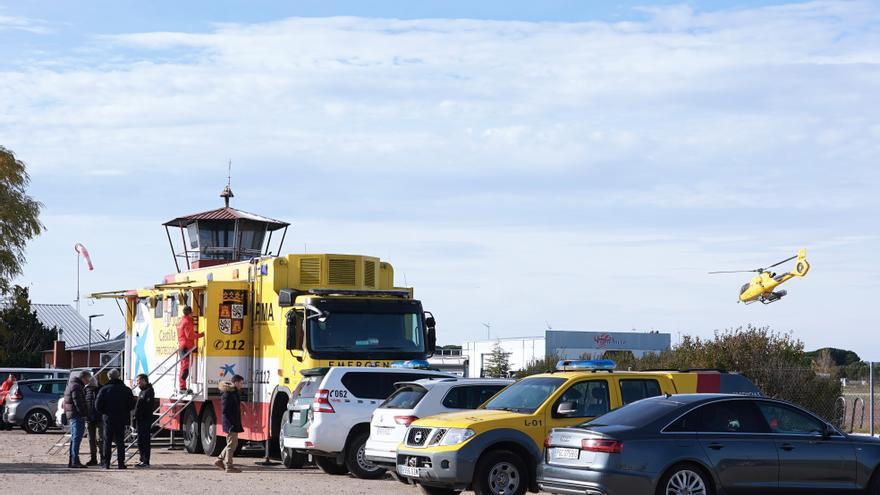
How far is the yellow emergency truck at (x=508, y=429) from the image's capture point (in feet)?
51.8

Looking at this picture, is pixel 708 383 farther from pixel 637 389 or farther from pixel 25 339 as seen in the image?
pixel 25 339

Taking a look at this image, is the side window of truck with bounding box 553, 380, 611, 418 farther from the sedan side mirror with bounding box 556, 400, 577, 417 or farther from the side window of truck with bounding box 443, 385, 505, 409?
the side window of truck with bounding box 443, 385, 505, 409

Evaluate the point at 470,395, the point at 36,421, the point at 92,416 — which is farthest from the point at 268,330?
the point at 36,421

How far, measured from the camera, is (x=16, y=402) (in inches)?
1428

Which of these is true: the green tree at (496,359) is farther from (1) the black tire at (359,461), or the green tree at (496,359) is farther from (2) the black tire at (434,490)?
(2) the black tire at (434,490)

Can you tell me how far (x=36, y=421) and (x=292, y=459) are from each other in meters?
16.6

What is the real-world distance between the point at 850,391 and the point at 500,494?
25.6 m

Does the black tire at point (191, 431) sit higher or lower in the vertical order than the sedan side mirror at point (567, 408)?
lower

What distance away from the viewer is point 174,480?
2003 cm

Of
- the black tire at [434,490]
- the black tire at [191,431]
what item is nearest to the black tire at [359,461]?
the black tire at [434,490]

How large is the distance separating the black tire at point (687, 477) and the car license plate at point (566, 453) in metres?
0.93

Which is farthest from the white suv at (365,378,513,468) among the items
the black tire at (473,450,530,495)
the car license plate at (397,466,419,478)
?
the black tire at (473,450,530,495)

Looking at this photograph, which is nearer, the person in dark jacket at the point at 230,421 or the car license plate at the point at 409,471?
the car license plate at the point at 409,471

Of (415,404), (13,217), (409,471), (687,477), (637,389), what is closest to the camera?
(687,477)
